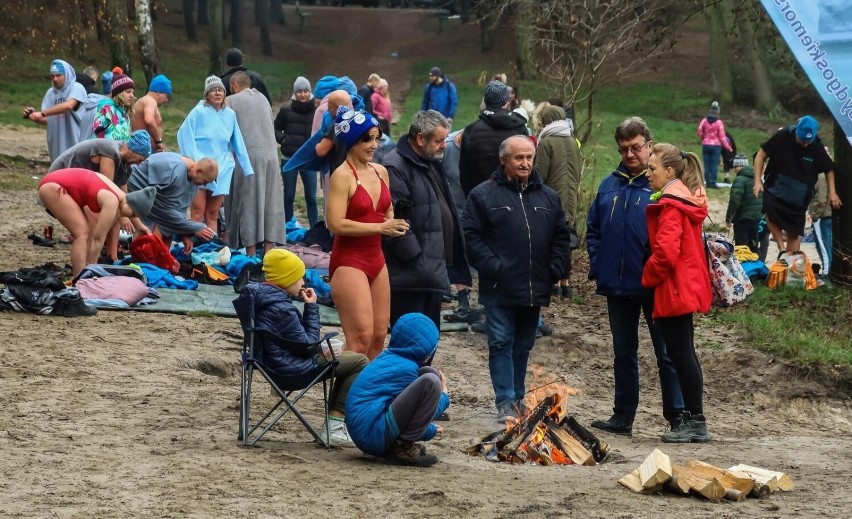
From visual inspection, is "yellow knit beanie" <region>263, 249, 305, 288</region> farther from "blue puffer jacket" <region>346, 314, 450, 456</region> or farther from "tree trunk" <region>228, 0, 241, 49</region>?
"tree trunk" <region>228, 0, 241, 49</region>

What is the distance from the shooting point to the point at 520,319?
8.36 m

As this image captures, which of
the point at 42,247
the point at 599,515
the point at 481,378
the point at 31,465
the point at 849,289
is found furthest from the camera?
the point at 42,247

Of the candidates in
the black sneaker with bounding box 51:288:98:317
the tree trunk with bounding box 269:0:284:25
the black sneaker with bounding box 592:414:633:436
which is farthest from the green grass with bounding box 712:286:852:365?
the tree trunk with bounding box 269:0:284:25

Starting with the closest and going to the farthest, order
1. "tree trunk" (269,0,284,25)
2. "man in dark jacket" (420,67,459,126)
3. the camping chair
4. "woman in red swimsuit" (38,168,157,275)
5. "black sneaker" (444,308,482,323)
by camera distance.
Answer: the camping chair → "woman in red swimsuit" (38,168,157,275) → "black sneaker" (444,308,482,323) → "man in dark jacket" (420,67,459,126) → "tree trunk" (269,0,284,25)

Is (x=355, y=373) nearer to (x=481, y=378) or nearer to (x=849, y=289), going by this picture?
(x=481, y=378)

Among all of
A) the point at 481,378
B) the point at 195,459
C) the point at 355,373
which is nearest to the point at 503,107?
the point at 481,378

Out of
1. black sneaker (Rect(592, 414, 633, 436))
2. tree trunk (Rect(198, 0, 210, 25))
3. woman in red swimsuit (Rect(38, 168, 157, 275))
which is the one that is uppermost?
tree trunk (Rect(198, 0, 210, 25))

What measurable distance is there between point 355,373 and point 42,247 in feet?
25.5

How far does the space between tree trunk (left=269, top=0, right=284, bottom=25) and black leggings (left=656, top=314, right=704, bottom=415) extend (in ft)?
187

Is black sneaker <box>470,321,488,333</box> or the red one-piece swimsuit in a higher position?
the red one-piece swimsuit

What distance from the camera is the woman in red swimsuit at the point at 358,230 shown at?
7.52 meters

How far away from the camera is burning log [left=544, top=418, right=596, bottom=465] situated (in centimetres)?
724

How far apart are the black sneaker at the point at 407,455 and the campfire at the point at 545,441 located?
56 cm

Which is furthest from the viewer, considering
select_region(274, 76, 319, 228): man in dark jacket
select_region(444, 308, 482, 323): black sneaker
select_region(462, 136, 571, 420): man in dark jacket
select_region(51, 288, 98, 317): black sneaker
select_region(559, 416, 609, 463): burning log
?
select_region(274, 76, 319, 228): man in dark jacket
